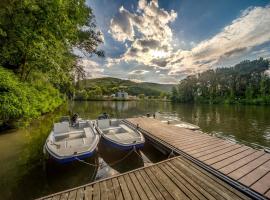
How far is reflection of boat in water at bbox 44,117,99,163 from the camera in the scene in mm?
4691

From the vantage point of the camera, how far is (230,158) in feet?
14.8

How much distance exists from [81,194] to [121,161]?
326 centimetres

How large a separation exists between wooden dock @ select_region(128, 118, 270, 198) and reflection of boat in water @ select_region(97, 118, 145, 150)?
1.15m

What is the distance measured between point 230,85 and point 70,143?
59.8 m

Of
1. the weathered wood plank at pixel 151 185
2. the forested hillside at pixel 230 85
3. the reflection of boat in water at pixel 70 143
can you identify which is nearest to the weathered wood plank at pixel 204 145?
the weathered wood plank at pixel 151 185

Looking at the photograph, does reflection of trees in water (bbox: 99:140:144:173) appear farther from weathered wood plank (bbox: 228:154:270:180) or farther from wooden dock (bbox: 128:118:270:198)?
weathered wood plank (bbox: 228:154:270:180)

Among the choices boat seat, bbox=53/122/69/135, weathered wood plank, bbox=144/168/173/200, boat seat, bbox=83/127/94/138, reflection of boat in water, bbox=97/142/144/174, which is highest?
boat seat, bbox=53/122/69/135

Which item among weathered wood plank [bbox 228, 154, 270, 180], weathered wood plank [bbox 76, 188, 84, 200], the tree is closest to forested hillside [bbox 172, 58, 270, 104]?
weathered wood plank [bbox 228, 154, 270, 180]

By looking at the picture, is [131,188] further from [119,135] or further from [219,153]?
[119,135]

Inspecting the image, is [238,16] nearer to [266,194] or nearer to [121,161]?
[266,194]

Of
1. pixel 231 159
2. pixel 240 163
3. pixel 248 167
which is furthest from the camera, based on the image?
pixel 231 159

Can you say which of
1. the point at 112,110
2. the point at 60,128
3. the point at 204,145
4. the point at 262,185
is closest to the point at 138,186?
the point at 262,185

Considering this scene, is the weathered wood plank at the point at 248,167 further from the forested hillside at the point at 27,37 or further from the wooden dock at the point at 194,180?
the forested hillside at the point at 27,37

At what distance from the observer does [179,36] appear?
12.5 metres
